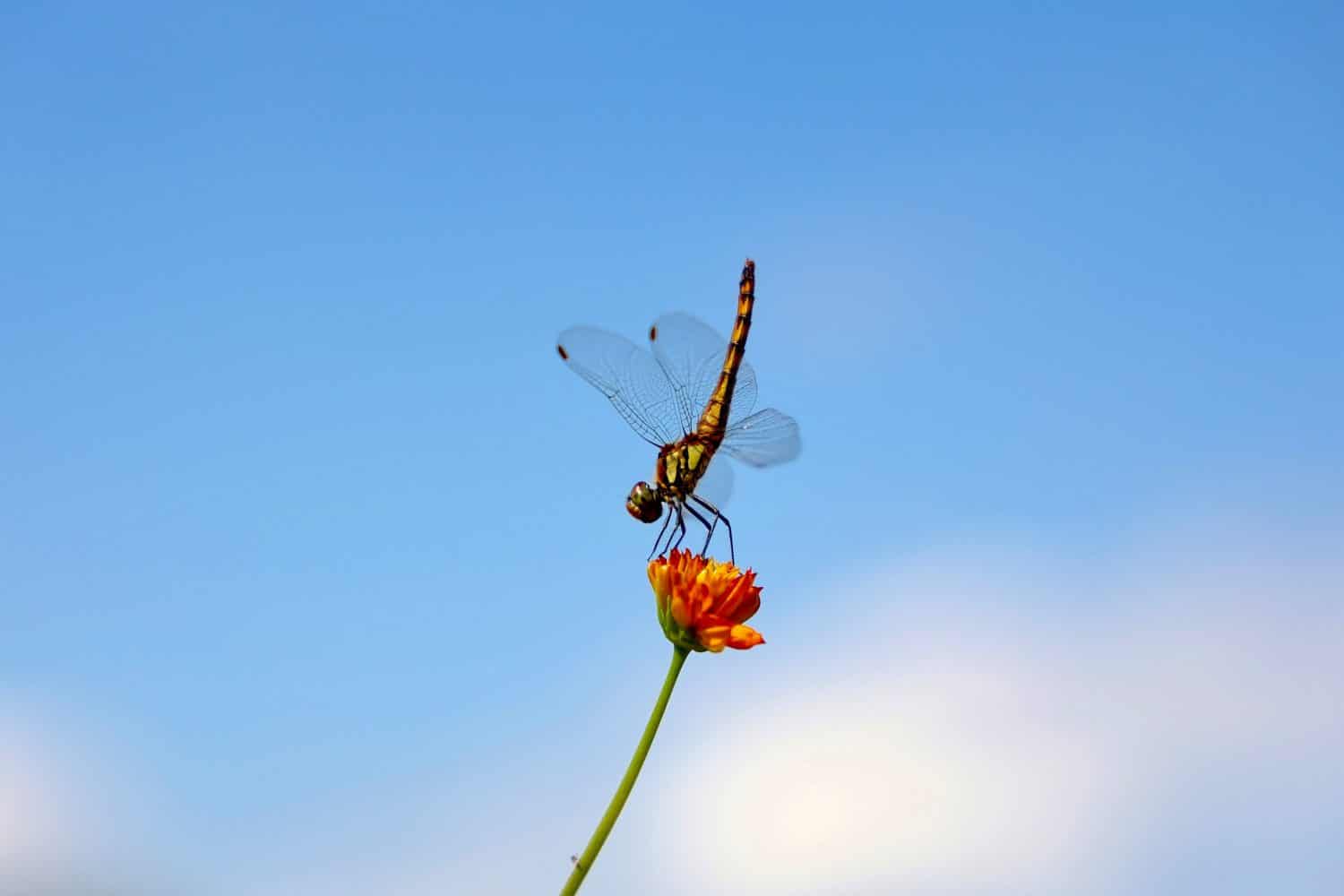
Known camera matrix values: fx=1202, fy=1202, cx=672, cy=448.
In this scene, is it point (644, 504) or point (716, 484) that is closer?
point (644, 504)

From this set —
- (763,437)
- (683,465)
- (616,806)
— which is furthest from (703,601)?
(763,437)

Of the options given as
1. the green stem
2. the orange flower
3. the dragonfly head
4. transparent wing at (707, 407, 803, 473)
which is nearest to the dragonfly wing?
transparent wing at (707, 407, 803, 473)

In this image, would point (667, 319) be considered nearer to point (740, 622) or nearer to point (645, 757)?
point (740, 622)

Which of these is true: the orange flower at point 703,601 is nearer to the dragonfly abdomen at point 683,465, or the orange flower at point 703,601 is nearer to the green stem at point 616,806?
the green stem at point 616,806

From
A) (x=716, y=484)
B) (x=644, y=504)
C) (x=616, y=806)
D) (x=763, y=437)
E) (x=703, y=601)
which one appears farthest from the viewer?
(x=763, y=437)

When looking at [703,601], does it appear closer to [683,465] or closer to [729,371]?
[683,465]

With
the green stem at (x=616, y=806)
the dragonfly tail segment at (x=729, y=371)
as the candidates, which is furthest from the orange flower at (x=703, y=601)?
the dragonfly tail segment at (x=729, y=371)
